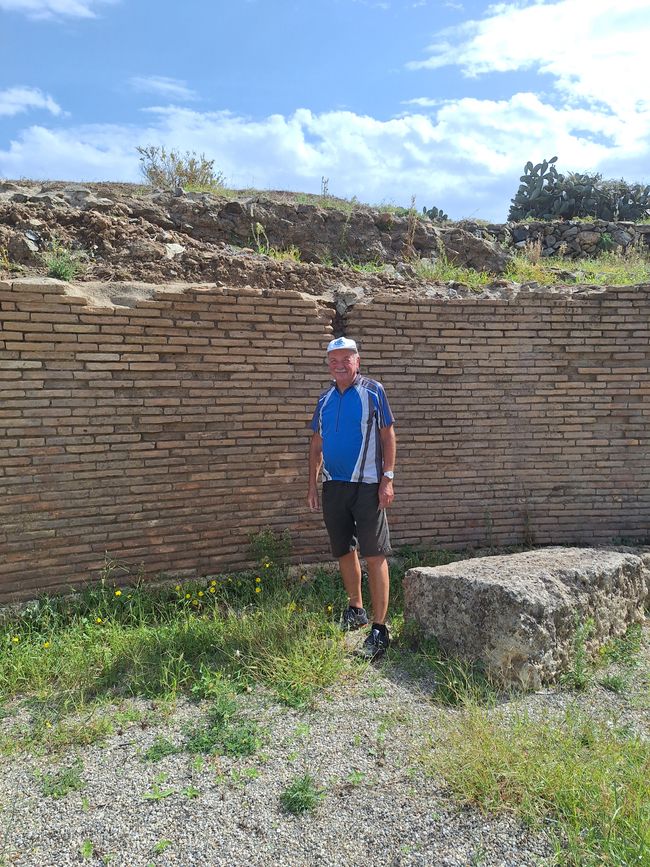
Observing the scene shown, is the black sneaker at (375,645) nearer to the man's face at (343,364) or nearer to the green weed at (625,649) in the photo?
the green weed at (625,649)

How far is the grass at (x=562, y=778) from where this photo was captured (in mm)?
2416

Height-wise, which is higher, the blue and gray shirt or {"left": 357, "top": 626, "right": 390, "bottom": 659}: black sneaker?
the blue and gray shirt

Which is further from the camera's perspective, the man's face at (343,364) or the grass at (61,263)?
Answer: the grass at (61,263)

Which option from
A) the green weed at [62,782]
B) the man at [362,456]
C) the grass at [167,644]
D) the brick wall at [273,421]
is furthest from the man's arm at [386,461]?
the green weed at [62,782]

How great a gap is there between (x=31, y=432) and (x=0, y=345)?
58cm

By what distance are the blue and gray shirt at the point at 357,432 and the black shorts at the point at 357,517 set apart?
7 cm

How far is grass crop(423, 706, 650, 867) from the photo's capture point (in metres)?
2.42

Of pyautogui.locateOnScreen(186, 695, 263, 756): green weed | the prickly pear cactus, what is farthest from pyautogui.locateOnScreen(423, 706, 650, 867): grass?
the prickly pear cactus

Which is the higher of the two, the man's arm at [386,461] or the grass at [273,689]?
the man's arm at [386,461]

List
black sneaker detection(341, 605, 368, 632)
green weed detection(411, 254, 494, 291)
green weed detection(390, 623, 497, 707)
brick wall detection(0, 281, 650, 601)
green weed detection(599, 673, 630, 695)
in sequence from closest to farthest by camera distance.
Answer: green weed detection(390, 623, 497, 707) → green weed detection(599, 673, 630, 695) → black sneaker detection(341, 605, 368, 632) → brick wall detection(0, 281, 650, 601) → green weed detection(411, 254, 494, 291)

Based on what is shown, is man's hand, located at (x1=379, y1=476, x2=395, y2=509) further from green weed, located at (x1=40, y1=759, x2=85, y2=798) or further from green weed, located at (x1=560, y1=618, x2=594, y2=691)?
green weed, located at (x1=40, y1=759, x2=85, y2=798)

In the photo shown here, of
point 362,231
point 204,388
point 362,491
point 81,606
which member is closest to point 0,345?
point 204,388

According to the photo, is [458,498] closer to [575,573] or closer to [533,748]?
[575,573]

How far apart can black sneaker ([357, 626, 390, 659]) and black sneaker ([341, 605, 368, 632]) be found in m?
0.23
